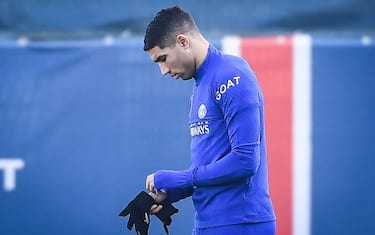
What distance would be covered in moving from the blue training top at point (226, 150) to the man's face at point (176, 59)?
0.04 meters

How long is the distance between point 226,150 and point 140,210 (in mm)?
442

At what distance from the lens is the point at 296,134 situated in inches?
199

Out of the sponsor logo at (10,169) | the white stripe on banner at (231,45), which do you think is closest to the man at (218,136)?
the white stripe on banner at (231,45)

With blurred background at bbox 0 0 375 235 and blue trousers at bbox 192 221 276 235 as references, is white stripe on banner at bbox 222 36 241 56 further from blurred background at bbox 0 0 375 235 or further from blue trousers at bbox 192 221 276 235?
blue trousers at bbox 192 221 276 235

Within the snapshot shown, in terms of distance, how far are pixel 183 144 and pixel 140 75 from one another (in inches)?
20.7

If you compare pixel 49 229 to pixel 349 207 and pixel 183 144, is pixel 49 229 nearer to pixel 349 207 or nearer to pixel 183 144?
pixel 183 144

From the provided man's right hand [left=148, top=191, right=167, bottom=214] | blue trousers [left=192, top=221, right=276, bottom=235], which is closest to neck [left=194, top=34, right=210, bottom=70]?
man's right hand [left=148, top=191, right=167, bottom=214]

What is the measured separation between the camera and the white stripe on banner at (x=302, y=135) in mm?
5047

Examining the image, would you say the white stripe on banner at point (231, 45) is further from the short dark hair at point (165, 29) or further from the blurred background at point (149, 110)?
the short dark hair at point (165, 29)

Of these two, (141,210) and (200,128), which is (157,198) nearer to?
(141,210)

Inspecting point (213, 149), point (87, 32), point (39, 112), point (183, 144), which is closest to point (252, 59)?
point (183, 144)

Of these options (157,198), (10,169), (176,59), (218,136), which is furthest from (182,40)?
(10,169)

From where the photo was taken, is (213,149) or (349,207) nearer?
(213,149)

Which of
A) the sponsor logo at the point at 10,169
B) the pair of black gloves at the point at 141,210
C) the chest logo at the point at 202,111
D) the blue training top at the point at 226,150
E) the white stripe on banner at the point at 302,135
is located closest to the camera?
the blue training top at the point at 226,150
